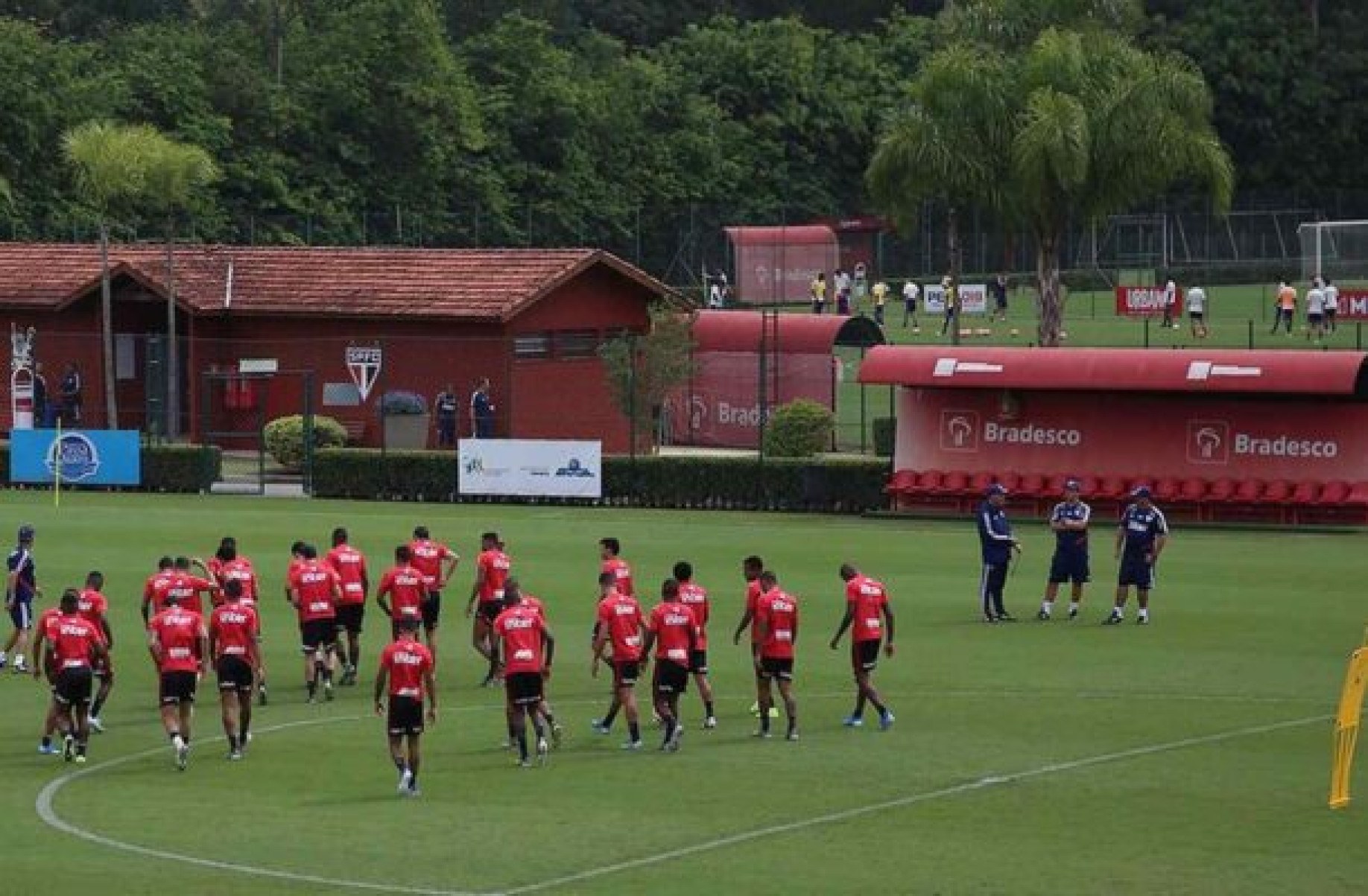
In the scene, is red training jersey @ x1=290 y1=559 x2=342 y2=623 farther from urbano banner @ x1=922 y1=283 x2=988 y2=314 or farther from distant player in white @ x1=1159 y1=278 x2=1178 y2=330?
urbano banner @ x1=922 y1=283 x2=988 y2=314

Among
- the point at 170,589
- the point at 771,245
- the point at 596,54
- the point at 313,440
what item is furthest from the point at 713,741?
the point at 596,54

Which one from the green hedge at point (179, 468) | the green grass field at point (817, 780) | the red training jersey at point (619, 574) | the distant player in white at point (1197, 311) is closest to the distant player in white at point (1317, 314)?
the distant player in white at point (1197, 311)

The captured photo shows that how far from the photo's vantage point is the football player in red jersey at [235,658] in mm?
29422

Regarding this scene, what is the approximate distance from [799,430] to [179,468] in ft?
45.2

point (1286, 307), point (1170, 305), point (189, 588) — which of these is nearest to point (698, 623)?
point (189, 588)

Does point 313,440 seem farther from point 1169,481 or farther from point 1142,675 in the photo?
point 1142,675

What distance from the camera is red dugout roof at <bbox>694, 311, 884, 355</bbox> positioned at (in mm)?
69125

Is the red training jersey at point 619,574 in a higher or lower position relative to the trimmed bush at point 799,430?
lower

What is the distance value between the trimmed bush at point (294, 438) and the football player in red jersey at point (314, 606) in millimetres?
30558

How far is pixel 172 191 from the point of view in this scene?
69938mm

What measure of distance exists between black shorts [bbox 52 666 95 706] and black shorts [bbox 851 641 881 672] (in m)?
8.21

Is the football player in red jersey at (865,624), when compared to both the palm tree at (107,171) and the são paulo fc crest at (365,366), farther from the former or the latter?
the palm tree at (107,171)

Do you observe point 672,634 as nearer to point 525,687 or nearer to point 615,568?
point 525,687

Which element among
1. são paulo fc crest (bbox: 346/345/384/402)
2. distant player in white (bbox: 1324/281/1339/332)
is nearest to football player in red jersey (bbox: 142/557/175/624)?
são paulo fc crest (bbox: 346/345/384/402)
